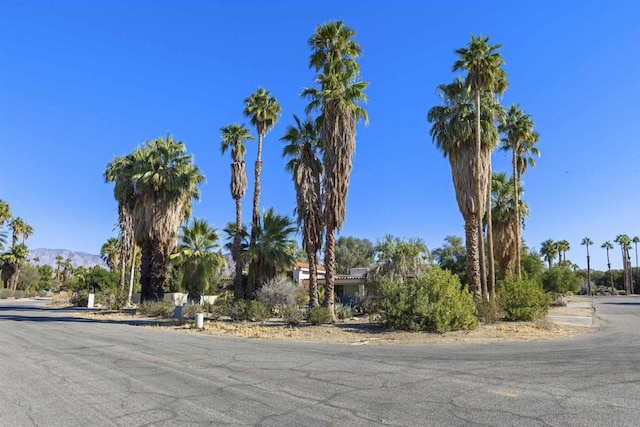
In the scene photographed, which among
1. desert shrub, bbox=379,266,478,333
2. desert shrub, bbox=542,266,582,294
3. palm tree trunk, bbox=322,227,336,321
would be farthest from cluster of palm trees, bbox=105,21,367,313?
desert shrub, bbox=542,266,582,294

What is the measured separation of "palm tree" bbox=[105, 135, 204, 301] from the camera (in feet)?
101

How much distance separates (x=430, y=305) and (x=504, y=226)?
23.2 m

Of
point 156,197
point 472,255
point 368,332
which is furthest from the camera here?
point 156,197

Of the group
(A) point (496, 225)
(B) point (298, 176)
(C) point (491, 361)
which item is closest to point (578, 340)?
(C) point (491, 361)

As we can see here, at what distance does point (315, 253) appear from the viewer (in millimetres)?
27031

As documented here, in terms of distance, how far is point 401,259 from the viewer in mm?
33344

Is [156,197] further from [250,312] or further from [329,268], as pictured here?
[329,268]

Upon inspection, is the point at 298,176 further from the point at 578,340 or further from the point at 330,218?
the point at 578,340

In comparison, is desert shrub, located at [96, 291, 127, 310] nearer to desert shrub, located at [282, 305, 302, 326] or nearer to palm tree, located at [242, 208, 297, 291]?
palm tree, located at [242, 208, 297, 291]

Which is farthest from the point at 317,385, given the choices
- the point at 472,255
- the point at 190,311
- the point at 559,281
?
the point at 559,281

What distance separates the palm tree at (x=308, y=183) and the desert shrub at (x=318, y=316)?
4.08m

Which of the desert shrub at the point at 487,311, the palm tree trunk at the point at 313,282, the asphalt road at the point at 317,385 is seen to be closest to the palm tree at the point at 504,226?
the desert shrub at the point at 487,311

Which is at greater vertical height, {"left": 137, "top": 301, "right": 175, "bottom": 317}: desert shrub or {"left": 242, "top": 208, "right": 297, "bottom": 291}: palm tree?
{"left": 242, "top": 208, "right": 297, "bottom": 291}: palm tree

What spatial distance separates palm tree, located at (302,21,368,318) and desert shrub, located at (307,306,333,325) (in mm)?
937
